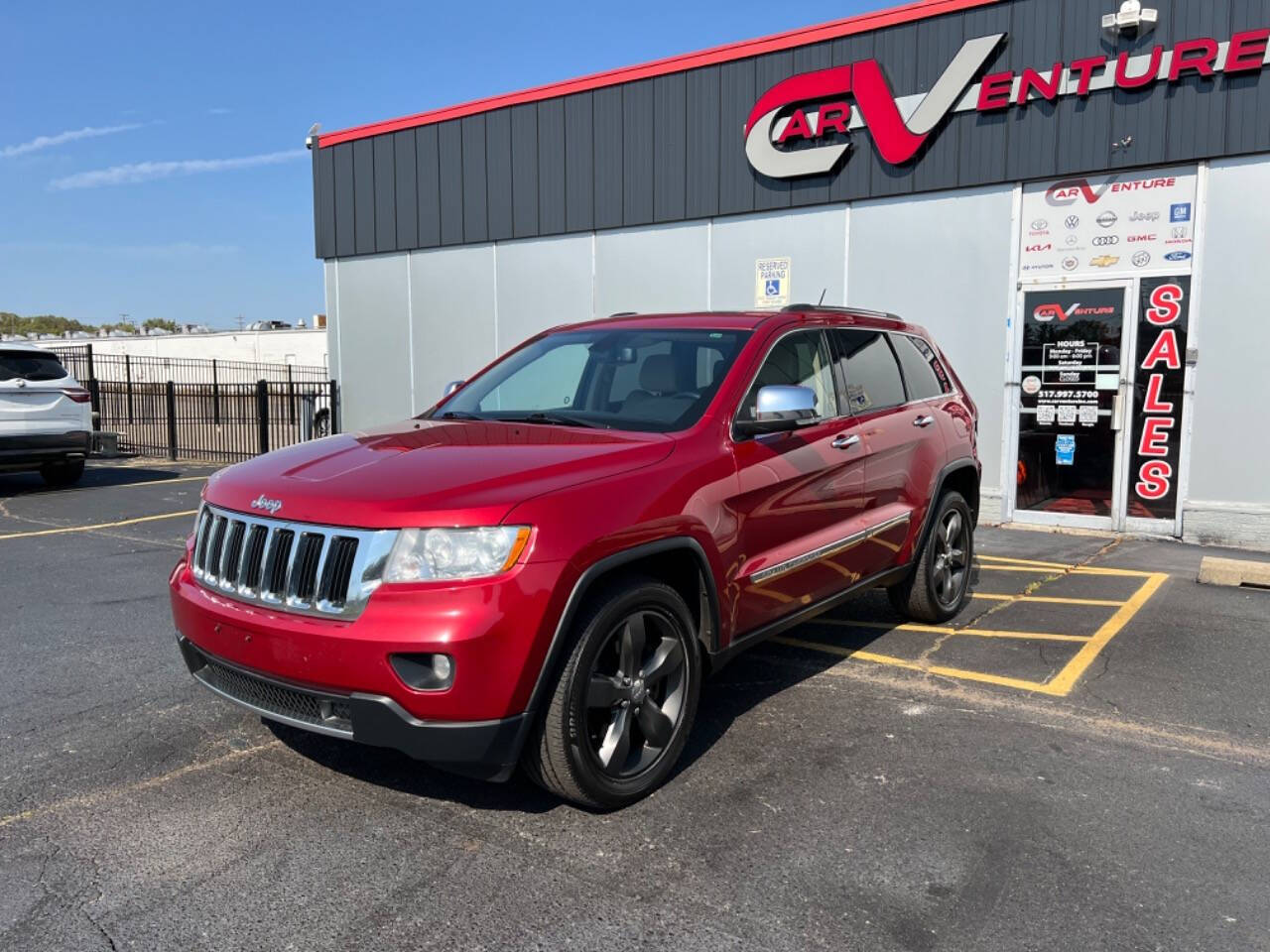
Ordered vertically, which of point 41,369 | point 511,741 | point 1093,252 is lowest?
point 511,741

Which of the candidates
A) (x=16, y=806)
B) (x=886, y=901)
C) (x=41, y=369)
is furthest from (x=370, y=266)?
(x=886, y=901)

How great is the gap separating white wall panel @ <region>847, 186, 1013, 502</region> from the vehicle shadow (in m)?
4.83

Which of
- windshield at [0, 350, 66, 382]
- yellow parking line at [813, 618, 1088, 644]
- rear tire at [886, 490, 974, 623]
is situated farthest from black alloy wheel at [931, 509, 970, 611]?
windshield at [0, 350, 66, 382]

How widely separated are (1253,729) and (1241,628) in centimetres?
198

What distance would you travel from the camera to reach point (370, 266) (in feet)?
49.2

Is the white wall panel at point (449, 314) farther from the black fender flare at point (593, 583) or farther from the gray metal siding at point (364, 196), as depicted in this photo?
the black fender flare at point (593, 583)

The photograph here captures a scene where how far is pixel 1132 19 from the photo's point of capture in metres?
8.66

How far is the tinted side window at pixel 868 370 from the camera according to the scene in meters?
4.99

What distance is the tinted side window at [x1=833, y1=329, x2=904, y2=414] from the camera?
16.4 feet

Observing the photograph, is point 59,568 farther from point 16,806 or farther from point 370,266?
point 370,266

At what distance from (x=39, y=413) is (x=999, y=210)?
1096 centimetres

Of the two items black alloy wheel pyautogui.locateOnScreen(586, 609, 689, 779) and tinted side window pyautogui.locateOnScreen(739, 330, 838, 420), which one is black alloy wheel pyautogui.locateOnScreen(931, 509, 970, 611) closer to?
tinted side window pyautogui.locateOnScreen(739, 330, 838, 420)

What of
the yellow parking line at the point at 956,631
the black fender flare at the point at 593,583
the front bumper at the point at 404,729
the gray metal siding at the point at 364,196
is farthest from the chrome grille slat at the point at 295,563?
the gray metal siding at the point at 364,196

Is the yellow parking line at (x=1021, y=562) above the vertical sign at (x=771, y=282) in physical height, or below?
below
